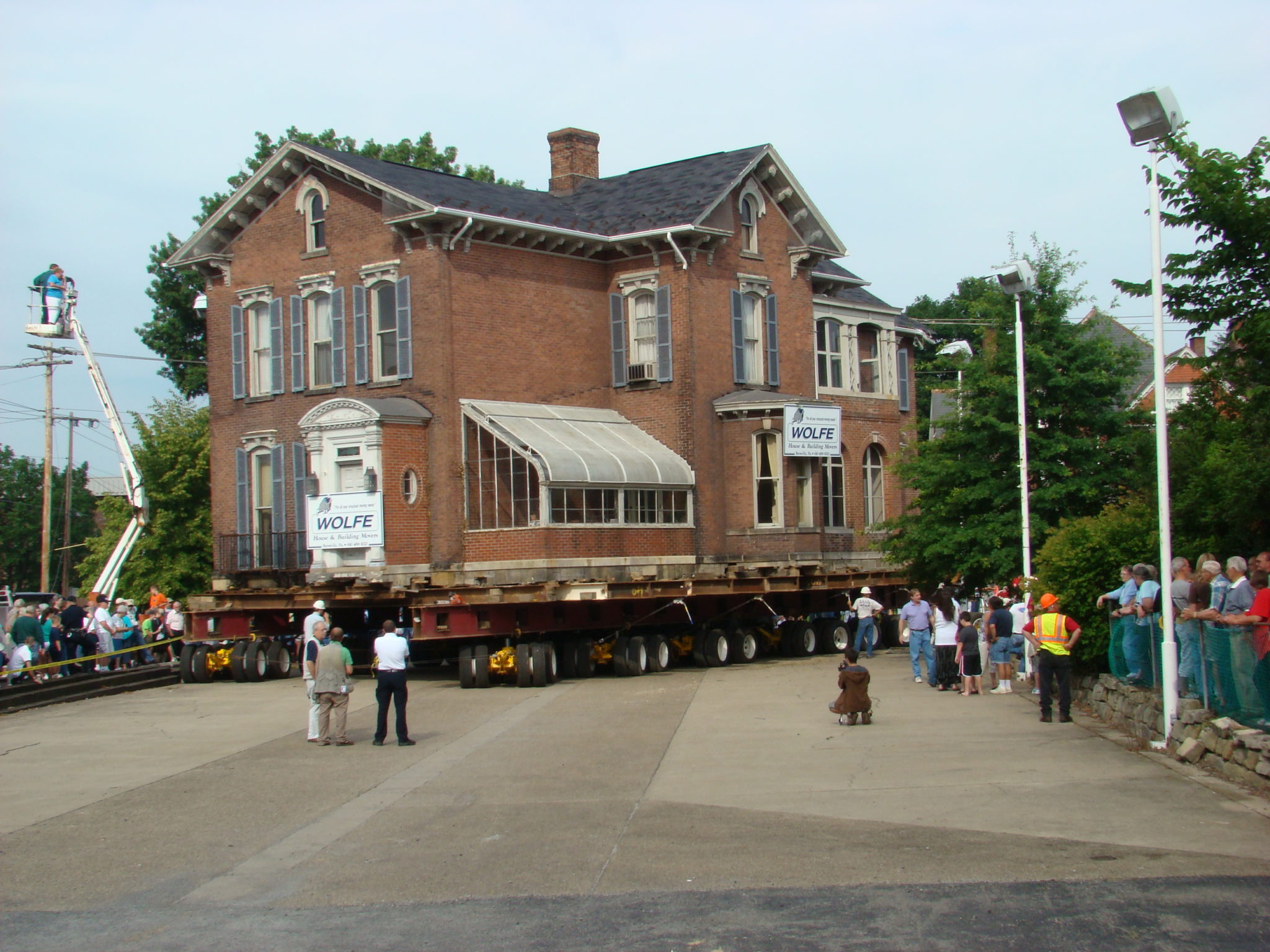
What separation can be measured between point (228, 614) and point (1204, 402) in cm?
2008

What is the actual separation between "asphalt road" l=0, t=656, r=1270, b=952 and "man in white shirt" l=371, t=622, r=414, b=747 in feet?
1.70

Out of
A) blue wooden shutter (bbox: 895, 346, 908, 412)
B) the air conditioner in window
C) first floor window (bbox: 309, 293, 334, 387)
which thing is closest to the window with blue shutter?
the air conditioner in window

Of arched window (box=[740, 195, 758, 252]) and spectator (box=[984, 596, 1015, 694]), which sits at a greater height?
arched window (box=[740, 195, 758, 252])

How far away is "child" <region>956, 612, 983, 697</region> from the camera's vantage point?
2194cm

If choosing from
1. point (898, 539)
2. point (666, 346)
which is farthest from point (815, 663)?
point (666, 346)

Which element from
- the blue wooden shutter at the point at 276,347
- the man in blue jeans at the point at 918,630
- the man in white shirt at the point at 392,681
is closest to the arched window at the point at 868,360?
the man in blue jeans at the point at 918,630

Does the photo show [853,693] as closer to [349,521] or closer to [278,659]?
[349,521]

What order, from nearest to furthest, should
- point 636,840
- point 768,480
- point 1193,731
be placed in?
point 636,840 → point 1193,731 → point 768,480

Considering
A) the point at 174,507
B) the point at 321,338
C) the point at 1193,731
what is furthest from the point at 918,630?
the point at 174,507

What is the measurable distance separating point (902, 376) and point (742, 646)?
12.9m

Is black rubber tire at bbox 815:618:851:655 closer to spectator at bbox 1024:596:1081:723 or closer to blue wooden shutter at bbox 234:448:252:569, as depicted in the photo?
blue wooden shutter at bbox 234:448:252:569

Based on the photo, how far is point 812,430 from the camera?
33.1 meters

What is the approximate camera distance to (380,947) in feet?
27.2

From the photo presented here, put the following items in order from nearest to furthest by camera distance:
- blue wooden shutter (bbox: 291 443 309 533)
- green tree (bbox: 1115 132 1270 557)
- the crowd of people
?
1. green tree (bbox: 1115 132 1270 557)
2. the crowd of people
3. blue wooden shutter (bbox: 291 443 309 533)
